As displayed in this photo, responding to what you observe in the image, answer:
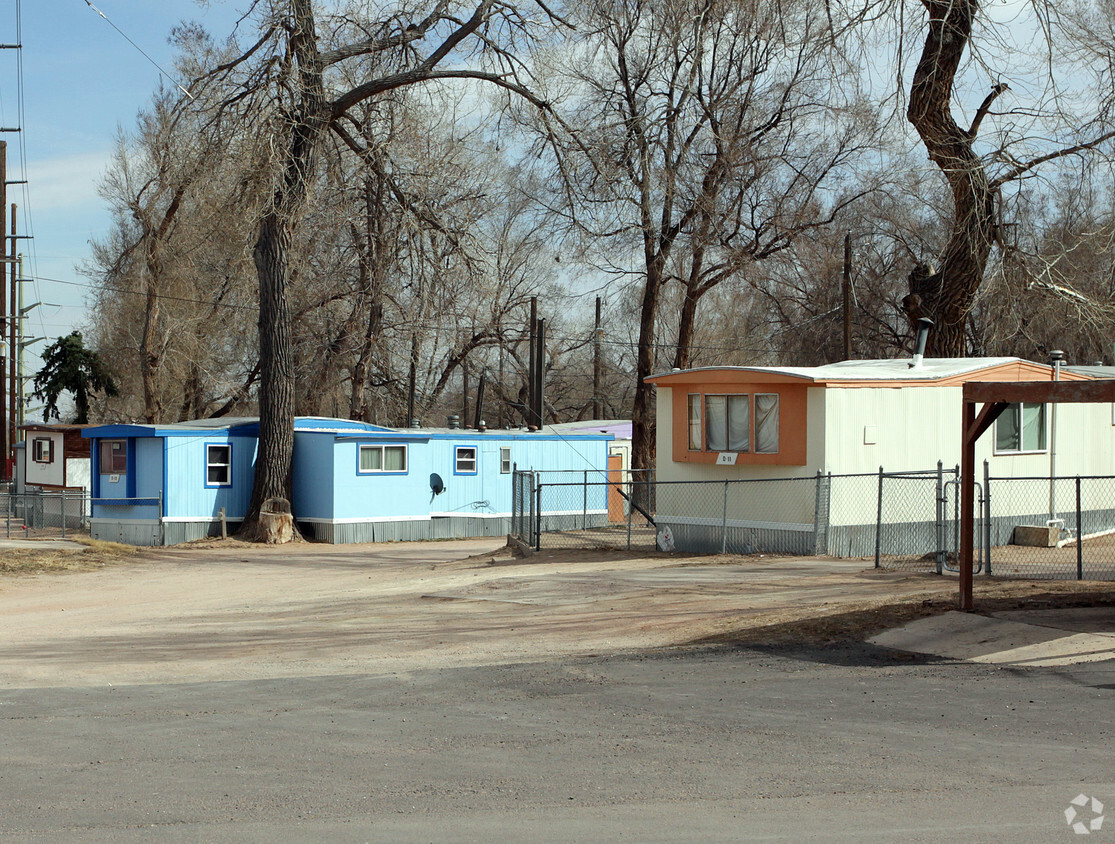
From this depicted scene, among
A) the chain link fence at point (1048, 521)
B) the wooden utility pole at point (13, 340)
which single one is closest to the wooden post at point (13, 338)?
the wooden utility pole at point (13, 340)

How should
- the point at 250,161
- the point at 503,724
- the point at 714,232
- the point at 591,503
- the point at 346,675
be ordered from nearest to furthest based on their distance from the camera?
the point at 503,724, the point at 346,675, the point at 250,161, the point at 591,503, the point at 714,232

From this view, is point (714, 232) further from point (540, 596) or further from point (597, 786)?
point (597, 786)

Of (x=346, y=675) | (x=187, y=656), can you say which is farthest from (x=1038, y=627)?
(x=187, y=656)

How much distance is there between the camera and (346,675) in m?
9.36

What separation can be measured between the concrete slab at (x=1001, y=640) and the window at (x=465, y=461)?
17.9m

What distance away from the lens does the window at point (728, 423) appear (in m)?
18.3

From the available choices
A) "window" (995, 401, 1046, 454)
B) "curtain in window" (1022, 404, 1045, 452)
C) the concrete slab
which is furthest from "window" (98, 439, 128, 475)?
the concrete slab

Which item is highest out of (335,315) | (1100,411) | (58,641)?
(335,315)

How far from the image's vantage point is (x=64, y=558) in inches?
821

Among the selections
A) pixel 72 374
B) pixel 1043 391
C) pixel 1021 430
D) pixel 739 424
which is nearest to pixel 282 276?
pixel 739 424

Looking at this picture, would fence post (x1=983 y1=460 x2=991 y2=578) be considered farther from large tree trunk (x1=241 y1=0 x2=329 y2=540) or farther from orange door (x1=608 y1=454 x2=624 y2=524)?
orange door (x1=608 y1=454 x2=624 y2=524)

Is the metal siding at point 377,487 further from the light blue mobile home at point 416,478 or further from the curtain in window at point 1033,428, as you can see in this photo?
the curtain in window at point 1033,428

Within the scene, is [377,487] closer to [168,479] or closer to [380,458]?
[380,458]

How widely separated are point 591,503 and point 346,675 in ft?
65.8
